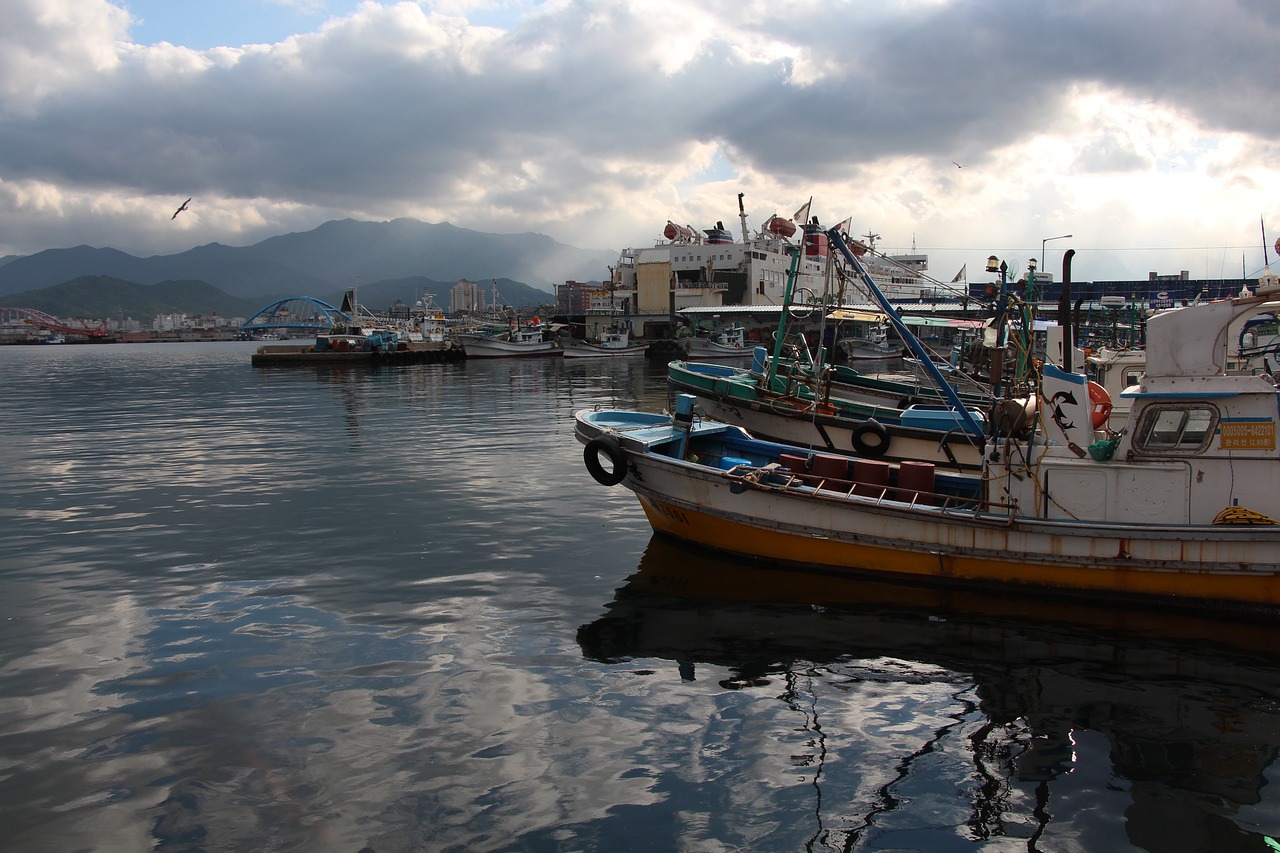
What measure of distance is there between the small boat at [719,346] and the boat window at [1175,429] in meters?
61.8

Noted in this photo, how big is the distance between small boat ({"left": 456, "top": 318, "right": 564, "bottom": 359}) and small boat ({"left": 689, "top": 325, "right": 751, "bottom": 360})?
15.8 metres

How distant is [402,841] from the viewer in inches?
229

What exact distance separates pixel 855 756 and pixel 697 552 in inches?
251

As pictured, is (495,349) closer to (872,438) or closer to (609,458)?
(872,438)

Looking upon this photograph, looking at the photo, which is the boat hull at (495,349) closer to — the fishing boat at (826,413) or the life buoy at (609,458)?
the fishing boat at (826,413)

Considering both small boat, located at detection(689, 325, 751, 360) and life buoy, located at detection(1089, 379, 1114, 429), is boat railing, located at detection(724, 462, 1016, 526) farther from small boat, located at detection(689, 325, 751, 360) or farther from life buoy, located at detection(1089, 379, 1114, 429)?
small boat, located at detection(689, 325, 751, 360)

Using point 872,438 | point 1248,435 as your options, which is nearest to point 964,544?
point 1248,435

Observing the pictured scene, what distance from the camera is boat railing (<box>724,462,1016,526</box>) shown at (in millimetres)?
11008

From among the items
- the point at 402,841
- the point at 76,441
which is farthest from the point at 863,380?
the point at 76,441

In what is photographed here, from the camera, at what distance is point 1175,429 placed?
1038cm

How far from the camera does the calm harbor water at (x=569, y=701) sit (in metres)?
6.13

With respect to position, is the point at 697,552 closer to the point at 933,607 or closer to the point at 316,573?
the point at 933,607

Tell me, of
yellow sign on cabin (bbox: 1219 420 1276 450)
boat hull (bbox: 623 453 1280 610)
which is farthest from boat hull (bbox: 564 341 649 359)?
yellow sign on cabin (bbox: 1219 420 1276 450)

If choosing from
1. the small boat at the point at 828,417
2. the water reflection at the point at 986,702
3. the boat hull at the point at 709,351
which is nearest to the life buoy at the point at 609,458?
the water reflection at the point at 986,702
